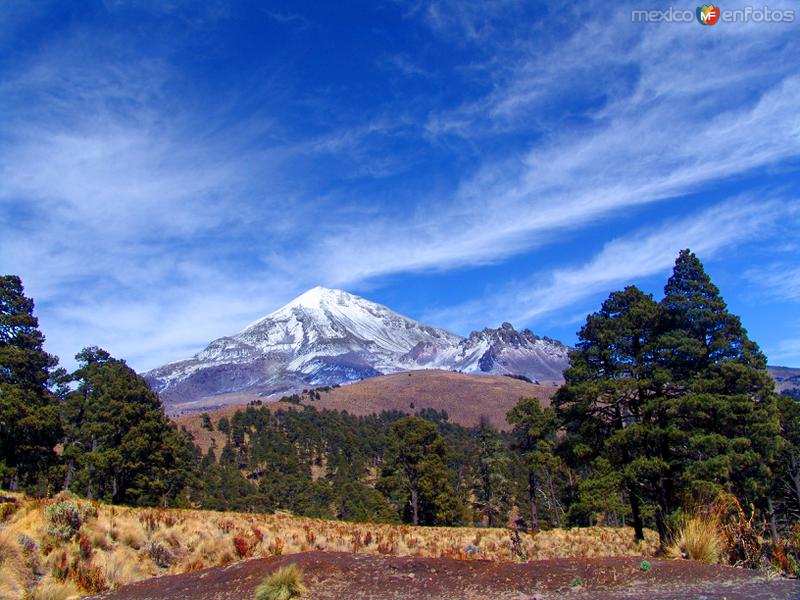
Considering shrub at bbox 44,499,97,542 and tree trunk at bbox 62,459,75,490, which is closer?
shrub at bbox 44,499,97,542

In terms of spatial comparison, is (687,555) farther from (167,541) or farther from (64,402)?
(64,402)

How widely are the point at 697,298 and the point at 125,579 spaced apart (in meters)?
21.9

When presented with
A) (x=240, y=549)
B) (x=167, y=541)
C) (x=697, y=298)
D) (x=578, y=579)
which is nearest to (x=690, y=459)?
(x=697, y=298)

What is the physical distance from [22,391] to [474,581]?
26.9 m

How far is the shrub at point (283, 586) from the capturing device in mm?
8062

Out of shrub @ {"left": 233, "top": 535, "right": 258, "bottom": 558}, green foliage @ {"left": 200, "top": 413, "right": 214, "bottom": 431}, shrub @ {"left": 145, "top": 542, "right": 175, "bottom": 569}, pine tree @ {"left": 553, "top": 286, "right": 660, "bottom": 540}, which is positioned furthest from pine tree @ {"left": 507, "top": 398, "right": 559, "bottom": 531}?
green foliage @ {"left": 200, "top": 413, "right": 214, "bottom": 431}

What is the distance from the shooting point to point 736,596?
6.69 m

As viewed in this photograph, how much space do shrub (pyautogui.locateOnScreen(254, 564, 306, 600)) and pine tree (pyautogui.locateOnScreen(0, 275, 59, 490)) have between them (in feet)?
77.2

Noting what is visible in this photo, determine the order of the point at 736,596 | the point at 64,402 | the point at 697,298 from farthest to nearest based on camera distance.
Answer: the point at 64,402 → the point at 697,298 → the point at 736,596

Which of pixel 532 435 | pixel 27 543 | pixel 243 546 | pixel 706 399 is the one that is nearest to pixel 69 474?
pixel 243 546

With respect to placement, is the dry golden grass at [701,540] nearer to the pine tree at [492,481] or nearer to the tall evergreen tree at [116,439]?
the tall evergreen tree at [116,439]

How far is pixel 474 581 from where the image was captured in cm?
868

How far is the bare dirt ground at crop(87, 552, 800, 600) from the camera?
24.3 feet

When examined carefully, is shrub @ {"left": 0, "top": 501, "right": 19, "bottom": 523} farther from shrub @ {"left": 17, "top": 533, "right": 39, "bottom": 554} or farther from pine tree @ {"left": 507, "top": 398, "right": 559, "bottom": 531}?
pine tree @ {"left": 507, "top": 398, "right": 559, "bottom": 531}
